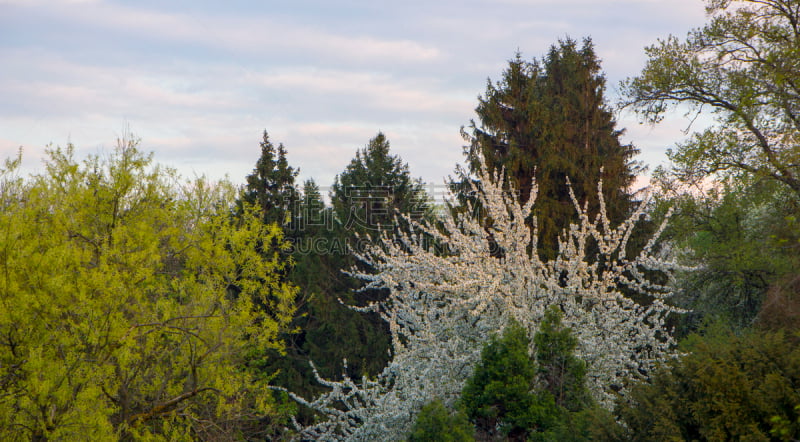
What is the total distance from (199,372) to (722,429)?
799cm

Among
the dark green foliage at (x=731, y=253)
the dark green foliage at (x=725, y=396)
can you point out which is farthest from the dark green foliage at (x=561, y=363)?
the dark green foliage at (x=731, y=253)

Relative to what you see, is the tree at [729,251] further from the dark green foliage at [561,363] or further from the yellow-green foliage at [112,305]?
the yellow-green foliage at [112,305]

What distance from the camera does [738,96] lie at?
13359 mm

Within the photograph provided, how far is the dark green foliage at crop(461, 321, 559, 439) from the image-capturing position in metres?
9.19

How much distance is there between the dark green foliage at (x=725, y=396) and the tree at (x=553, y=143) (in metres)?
7.77

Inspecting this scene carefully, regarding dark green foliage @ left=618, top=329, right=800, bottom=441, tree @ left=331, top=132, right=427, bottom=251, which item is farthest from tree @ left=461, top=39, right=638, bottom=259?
dark green foliage @ left=618, top=329, right=800, bottom=441

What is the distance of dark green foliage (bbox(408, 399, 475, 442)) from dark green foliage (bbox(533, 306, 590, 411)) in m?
1.52

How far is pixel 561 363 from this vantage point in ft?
31.6

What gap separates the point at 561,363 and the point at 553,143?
7.46 m

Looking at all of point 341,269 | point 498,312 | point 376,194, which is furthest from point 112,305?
point 376,194

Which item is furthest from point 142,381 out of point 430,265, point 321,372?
point 321,372

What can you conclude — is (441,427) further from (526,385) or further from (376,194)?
(376,194)

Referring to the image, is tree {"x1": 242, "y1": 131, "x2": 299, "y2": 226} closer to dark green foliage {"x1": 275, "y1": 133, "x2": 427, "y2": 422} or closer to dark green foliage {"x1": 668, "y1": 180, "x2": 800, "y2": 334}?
dark green foliage {"x1": 275, "y1": 133, "x2": 427, "y2": 422}

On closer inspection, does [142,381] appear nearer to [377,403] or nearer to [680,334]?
[377,403]
